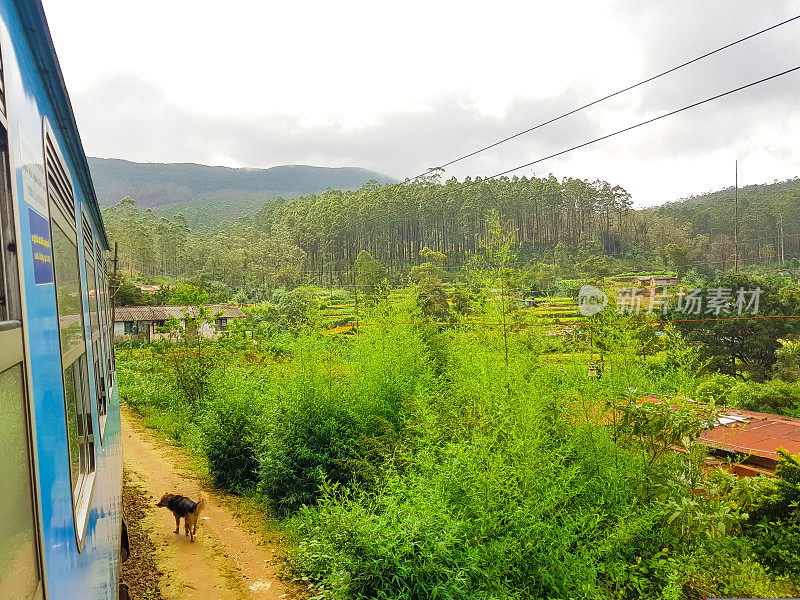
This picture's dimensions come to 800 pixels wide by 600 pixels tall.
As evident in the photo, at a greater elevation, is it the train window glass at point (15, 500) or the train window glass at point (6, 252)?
the train window glass at point (6, 252)

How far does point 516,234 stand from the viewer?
22047 millimetres

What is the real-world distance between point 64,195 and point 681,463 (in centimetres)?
499

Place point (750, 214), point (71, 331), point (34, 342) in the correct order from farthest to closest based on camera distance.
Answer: point (750, 214) → point (71, 331) → point (34, 342)

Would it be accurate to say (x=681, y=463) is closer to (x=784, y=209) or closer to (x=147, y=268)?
(x=784, y=209)

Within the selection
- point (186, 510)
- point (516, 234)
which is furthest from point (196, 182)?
point (186, 510)

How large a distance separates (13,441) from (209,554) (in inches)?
227

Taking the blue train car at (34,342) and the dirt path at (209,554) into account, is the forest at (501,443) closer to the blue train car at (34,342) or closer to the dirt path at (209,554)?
the dirt path at (209,554)

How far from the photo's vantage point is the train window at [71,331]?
66.9 inches

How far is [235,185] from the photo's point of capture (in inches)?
6083

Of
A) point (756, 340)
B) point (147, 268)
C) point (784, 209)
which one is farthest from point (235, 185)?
point (756, 340)

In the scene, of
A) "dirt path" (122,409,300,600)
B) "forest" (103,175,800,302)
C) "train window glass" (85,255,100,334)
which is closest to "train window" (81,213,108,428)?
"train window glass" (85,255,100,334)

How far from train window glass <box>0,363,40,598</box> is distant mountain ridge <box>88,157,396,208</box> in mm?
→ 125865

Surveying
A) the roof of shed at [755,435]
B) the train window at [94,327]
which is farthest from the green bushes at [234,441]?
the roof of shed at [755,435]

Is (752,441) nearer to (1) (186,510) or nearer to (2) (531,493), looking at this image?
(2) (531,493)
